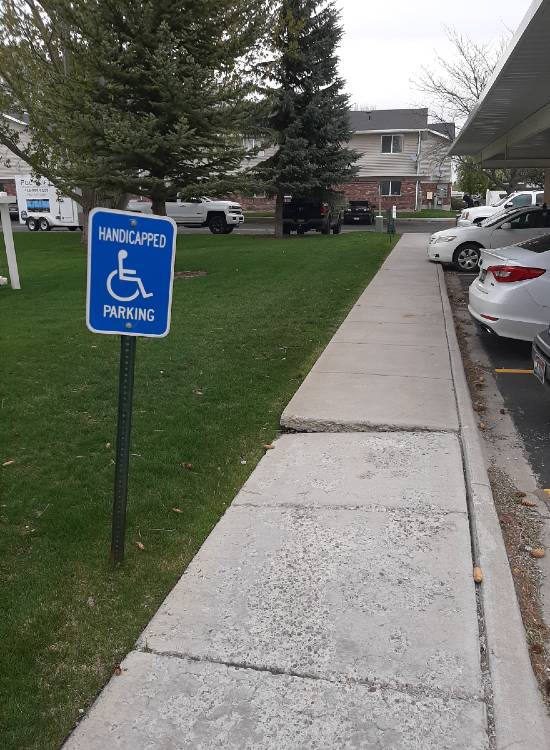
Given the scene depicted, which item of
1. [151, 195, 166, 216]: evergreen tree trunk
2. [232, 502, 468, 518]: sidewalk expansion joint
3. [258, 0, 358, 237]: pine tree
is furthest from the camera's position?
[258, 0, 358, 237]: pine tree

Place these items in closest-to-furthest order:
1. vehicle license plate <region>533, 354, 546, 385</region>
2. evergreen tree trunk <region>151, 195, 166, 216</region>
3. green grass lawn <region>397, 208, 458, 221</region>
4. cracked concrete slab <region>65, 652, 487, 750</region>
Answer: cracked concrete slab <region>65, 652, 487, 750</region> < vehicle license plate <region>533, 354, 546, 385</region> < evergreen tree trunk <region>151, 195, 166, 216</region> < green grass lawn <region>397, 208, 458, 221</region>

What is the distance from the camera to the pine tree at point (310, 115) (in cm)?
2430

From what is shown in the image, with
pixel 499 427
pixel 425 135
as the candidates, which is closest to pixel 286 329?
pixel 499 427

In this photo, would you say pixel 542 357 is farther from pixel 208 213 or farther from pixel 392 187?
pixel 392 187

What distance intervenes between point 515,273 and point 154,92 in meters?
9.06

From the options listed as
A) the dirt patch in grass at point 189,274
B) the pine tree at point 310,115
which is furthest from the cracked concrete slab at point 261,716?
the pine tree at point 310,115

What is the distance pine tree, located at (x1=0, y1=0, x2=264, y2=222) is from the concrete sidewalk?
9706 millimetres

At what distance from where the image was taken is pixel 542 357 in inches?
218

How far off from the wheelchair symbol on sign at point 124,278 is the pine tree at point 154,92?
10.5m

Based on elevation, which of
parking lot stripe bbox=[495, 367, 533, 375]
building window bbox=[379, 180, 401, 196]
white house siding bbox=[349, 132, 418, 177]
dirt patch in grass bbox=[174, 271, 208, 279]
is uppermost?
white house siding bbox=[349, 132, 418, 177]

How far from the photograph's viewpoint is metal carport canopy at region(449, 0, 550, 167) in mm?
7660

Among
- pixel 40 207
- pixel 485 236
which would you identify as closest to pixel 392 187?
pixel 40 207

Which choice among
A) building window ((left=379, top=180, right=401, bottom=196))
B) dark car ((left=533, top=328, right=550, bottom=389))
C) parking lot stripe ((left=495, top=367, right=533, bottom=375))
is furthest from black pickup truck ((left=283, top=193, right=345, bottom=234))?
dark car ((left=533, top=328, right=550, bottom=389))

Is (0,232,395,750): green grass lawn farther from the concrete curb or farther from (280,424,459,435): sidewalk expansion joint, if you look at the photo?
the concrete curb
